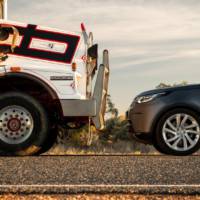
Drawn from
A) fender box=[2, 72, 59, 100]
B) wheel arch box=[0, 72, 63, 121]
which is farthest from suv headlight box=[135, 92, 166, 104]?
fender box=[2, 72, 59, 100]

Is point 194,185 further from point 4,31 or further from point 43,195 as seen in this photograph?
point 4,31

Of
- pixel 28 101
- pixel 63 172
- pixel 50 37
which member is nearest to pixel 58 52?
pixel 50 37

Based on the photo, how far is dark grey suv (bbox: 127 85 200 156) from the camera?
31.3 ft

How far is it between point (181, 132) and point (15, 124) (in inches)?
102

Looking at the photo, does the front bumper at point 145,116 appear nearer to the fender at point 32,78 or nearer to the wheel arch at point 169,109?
the wheel arch at point 169,109

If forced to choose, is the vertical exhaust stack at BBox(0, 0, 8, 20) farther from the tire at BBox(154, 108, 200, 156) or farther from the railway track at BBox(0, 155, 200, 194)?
the tire at BBox(154, 108, 200, 156)

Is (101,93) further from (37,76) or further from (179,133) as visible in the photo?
(179,133)

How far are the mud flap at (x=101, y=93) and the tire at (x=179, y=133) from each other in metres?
0.93

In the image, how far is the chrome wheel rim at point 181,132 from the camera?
9.55 meters

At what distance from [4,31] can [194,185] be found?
14.8 ft

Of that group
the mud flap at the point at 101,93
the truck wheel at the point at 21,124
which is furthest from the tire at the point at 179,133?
the truck wheel at the point at 21,124

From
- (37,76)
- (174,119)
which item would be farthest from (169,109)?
(37,76)

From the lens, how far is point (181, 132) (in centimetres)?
956

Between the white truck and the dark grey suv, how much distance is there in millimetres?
942
